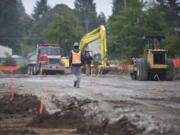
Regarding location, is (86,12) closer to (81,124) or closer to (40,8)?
(40,8)

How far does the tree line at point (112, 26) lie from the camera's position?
35.6m

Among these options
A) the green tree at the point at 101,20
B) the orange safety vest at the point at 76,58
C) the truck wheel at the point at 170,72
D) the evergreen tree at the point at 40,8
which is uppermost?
the evergreen tree at the point at 40,8

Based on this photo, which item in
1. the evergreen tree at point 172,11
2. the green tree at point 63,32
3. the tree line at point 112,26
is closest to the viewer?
the tree line at point 112,26

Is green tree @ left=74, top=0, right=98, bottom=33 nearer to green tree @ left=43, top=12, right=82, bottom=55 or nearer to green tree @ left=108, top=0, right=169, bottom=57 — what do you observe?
green tree @ left=43, top=12, right=82, bottom=55

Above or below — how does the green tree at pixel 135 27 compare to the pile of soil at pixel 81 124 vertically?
above

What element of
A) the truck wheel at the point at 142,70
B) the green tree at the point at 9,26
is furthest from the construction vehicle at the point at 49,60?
the green tree at the point at 9,26

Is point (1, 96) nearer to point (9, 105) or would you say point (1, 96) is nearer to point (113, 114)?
point (9, 105)

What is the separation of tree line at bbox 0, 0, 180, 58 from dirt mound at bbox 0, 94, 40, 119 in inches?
955

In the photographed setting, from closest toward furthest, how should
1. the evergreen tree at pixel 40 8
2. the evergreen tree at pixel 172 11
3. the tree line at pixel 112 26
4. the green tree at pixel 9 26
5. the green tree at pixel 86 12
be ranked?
1. the tree line at pixel 112 26
2. the evergreen tree at pixel 172 11
3. the green tree at pixel 9 26
4. the green tree at pixel 86 12
5. the evergreen tree at pixel 40 8

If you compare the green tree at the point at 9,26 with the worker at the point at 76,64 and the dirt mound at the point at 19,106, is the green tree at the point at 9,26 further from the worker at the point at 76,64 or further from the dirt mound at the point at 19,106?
the dirt mound at the point at 19,106

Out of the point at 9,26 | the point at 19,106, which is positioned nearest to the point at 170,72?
the point at 19,106

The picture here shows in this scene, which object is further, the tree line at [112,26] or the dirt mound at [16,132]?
the tree line at [112,26]

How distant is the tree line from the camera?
117ft

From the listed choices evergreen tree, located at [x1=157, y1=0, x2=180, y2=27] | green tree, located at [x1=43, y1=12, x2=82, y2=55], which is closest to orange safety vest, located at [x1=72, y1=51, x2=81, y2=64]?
green tree, located at [x1=43, y1=12, x2=82, y2=55]
